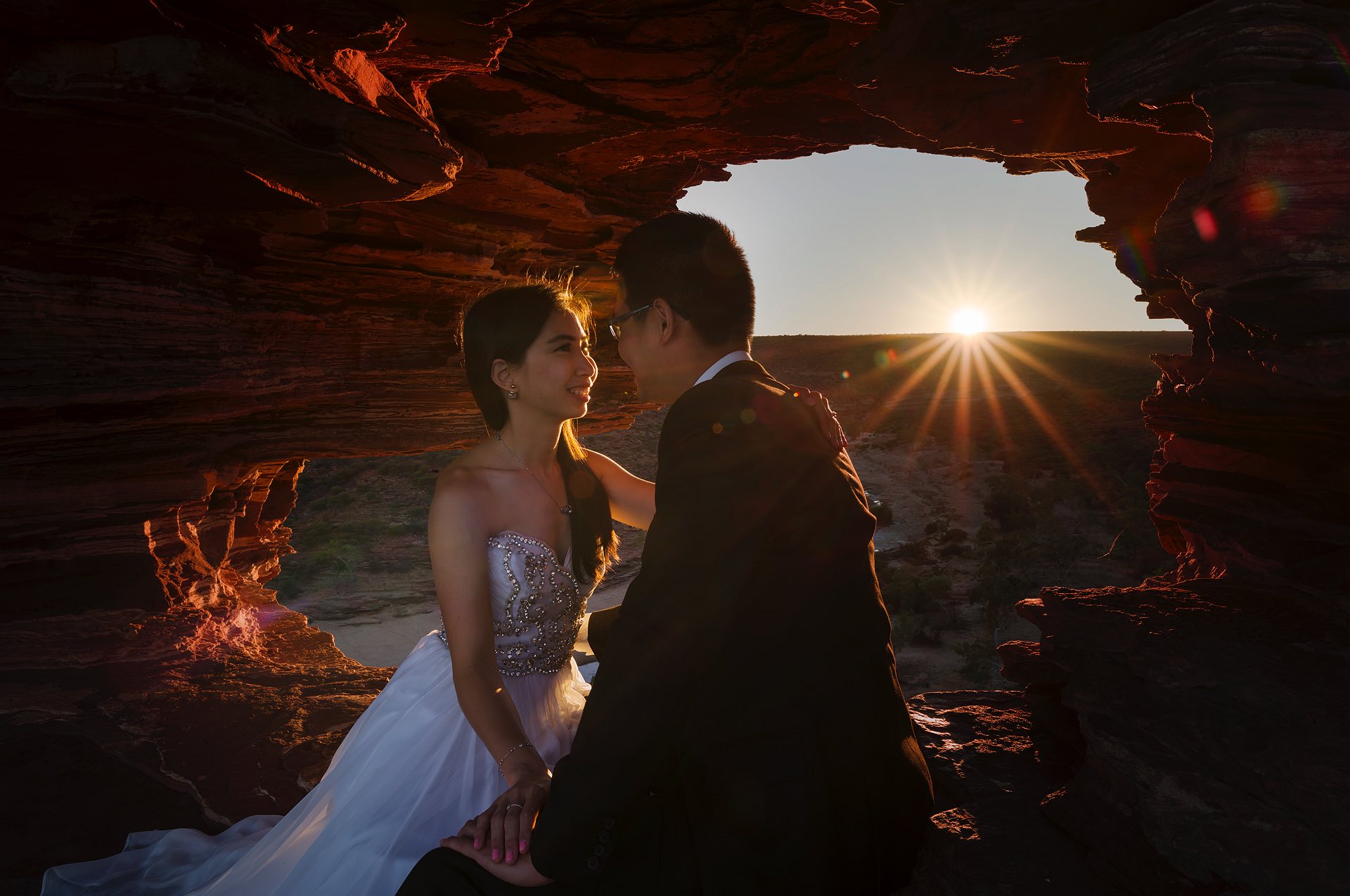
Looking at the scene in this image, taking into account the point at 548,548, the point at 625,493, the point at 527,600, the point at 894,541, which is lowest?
the point at 894,541

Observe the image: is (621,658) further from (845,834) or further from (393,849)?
(393,849)

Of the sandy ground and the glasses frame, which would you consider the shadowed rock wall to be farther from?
the sandy ground

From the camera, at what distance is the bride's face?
321cm

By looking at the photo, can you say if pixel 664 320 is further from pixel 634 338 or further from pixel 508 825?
pixel 508 825

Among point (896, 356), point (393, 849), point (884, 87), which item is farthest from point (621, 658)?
point (896, 356)

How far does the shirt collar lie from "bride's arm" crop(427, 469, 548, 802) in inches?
46.1

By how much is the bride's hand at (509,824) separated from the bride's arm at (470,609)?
364mm

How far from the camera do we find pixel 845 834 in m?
1.99

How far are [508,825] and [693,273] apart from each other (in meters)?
1.70

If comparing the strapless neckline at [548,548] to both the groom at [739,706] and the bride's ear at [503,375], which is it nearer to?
the bride's ear at [503,375]

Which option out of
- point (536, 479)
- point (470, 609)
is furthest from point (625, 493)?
point (470, 609)

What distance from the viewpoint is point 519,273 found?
6.84m

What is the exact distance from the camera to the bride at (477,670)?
276 centimetres

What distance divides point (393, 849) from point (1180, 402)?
4.00 m
